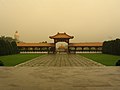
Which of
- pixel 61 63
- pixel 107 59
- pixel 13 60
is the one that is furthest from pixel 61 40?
pixel 61 63

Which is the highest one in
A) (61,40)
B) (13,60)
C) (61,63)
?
(61,40)

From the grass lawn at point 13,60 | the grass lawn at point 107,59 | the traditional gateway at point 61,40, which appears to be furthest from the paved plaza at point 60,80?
the traditional gateway at point 61,40

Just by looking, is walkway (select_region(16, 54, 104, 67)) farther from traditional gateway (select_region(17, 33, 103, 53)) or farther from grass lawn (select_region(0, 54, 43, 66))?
traditional gateway (select_region(17, 33, 103, 53))

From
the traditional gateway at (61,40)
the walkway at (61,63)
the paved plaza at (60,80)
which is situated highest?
the traditional gateway at (61,40)

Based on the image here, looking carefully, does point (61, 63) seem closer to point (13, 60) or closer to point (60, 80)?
point (13, 60)

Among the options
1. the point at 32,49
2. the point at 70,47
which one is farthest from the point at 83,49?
the point at 32,49

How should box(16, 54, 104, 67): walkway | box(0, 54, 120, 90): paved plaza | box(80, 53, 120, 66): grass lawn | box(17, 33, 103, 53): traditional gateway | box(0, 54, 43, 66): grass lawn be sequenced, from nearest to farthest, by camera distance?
box(0, 54, 120, 90): paved plaza < box(16, 54, 104, 67): walkway < box(80, 53, 120, 66): grass lawn < box(0, 54, 43, 66): grass lawn < box(17, 33, 103, 53): traditional gateway

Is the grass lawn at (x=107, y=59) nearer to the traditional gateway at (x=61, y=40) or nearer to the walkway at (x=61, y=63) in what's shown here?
the walkway at (x=61, y=63)

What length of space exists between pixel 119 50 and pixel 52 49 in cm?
1993

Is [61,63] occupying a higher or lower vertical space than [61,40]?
lower

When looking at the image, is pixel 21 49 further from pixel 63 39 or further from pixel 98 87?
pixel 98 87

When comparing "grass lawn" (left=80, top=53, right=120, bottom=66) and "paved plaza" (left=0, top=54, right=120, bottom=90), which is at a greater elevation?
"grass lawn" (left=80, top=53, right=120, bottom=66)

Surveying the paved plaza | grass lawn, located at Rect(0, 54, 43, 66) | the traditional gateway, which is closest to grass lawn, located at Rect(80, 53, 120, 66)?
the paved plaza

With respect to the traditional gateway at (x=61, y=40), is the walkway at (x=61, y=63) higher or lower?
lower
